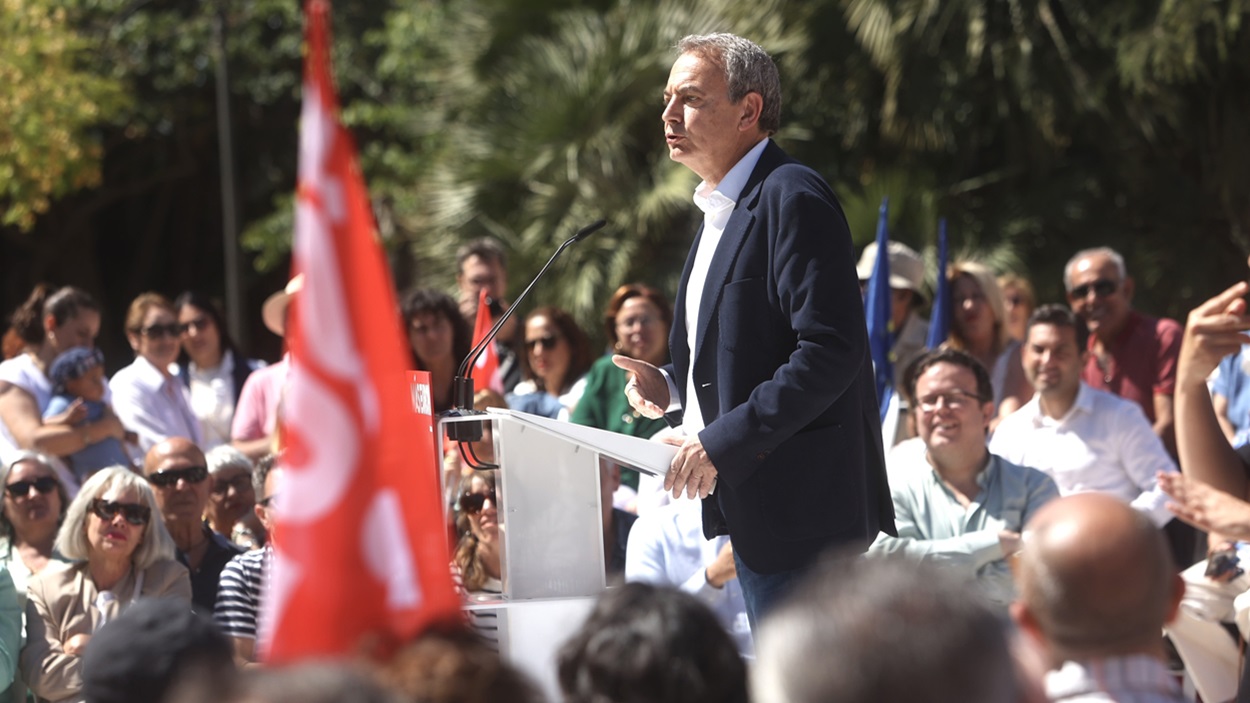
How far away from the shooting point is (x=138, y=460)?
6.92 m

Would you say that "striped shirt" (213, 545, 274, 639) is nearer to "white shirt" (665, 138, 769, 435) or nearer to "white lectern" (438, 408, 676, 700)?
"white lectern" (438, 408, 676, 700)

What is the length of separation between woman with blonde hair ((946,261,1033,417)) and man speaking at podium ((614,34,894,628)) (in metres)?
3.61

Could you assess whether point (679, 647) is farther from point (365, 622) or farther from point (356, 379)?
point (356, 379)

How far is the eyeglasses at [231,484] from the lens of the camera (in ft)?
19.8

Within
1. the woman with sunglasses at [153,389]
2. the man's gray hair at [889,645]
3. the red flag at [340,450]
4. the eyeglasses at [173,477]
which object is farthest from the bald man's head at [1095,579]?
the woman with sunglasses at [153,389]

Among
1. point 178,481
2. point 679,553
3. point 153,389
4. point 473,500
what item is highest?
point 153,389

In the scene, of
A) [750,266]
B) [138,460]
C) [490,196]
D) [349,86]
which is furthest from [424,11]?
[750,266]

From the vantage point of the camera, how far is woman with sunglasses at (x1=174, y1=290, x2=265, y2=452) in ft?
24.5

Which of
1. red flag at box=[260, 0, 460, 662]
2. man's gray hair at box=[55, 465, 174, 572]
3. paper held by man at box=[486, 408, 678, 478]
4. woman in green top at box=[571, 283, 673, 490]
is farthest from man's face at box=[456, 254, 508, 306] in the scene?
red flag at box=[260, 0, 460, 662]

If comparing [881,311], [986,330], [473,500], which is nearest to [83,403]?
[473,500]

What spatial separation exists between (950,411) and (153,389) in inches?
151

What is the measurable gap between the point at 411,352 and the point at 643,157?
676cm

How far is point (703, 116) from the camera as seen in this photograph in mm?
3209

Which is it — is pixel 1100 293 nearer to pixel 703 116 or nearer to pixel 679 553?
pixel 679 553
